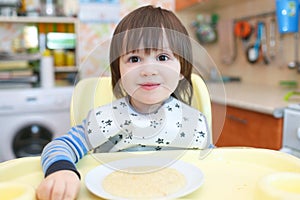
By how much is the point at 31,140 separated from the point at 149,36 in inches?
65.2

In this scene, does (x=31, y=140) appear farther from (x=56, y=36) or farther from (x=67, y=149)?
(x=67, y=149)

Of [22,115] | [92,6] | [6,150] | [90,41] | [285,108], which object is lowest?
[6,150]

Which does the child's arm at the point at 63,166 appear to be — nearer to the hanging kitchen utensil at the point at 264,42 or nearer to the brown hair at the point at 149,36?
the brown hair at the point at 149,36

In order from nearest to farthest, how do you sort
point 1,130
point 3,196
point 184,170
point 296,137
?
point 3,196
point 184,170
point 296,137
point 1,130

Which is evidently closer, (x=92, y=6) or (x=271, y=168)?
(x=271, y=168)

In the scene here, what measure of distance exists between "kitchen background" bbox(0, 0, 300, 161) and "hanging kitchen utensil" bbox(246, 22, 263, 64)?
1.4 inches

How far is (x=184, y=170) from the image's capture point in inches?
22.6

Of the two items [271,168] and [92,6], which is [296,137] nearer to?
[271,168]

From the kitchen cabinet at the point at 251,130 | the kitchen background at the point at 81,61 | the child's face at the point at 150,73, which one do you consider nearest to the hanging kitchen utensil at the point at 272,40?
the kitchen background at the point at 81,61

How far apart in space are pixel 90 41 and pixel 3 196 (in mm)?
2132

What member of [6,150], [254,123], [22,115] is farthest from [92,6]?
[254,123]

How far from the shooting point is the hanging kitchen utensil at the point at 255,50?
190cm

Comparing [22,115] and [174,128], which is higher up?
[174,128]

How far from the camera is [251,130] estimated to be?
1.45 m
